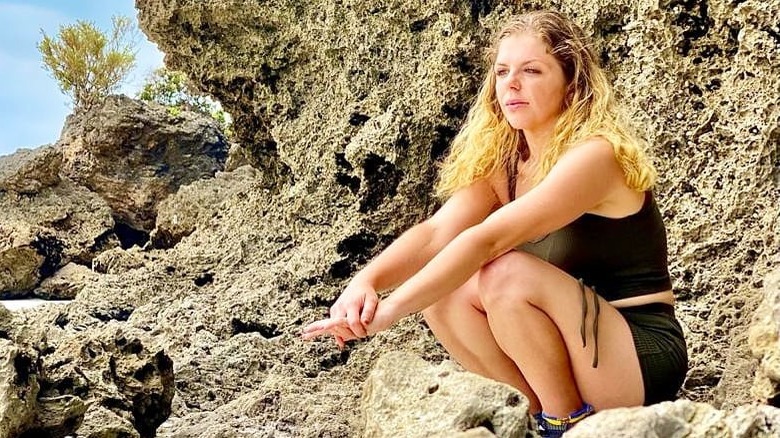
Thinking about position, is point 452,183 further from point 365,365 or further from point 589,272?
point 365,365

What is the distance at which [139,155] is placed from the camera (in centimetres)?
680

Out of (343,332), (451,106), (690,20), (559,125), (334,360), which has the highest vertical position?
(690,20)

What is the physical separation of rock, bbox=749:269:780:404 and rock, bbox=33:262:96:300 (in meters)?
5.11

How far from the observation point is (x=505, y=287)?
215 centimetres

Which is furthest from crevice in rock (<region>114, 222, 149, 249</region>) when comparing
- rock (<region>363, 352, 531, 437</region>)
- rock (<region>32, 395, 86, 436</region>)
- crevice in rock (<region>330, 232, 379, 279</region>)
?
rock (<region>363, 352, 531, 437</region>)

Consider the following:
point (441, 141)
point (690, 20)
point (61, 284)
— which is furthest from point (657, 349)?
point (61, 284)

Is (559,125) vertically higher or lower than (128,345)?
higher

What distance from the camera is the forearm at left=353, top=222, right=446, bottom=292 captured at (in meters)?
2.36

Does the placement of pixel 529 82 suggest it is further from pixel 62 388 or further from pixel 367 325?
pixel 62 388

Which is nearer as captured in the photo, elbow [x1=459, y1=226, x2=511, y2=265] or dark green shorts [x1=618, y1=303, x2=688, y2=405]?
elbow [x1=459, y1=226, x2=511, y2=265]

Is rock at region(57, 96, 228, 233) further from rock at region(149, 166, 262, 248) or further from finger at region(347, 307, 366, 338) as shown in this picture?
finger at region(347, 307, 366, 338)

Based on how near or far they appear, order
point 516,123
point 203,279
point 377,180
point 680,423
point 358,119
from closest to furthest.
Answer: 1. point 680,423
2. point 516,123
3. point 377,180
4. point 358,119
5. point 203,279

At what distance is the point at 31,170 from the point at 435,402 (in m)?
5.47

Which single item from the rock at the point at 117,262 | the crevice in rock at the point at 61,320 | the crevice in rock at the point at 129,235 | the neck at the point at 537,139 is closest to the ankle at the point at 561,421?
the neck at the point at 537,139
